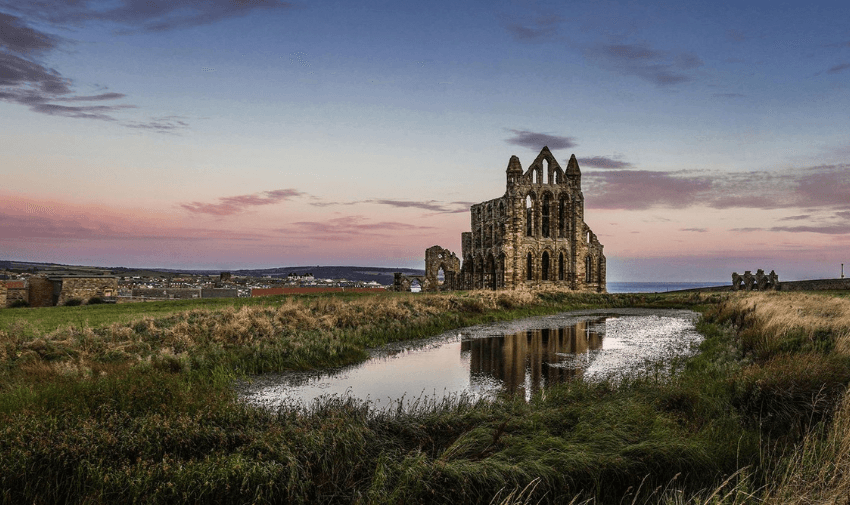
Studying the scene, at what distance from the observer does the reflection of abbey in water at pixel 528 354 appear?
13102 millimetres

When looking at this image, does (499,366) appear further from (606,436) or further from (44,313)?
(44,313)

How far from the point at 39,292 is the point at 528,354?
38.6 meters

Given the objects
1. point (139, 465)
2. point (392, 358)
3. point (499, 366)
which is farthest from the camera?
point (392, 358)

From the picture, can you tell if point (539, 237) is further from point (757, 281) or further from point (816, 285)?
point (816, 285)

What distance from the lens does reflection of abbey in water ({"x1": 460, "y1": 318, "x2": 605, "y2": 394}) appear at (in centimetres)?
1310

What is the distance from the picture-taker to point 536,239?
186ft

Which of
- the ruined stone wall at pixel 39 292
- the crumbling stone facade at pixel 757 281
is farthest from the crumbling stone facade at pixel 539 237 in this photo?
the ruined stone wall at pixel 39 292

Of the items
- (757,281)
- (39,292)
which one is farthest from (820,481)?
(757,281)

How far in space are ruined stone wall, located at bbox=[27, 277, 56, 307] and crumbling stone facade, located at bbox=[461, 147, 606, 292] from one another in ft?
129

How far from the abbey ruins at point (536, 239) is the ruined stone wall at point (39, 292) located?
3176cm

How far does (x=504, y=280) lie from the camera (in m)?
53.7

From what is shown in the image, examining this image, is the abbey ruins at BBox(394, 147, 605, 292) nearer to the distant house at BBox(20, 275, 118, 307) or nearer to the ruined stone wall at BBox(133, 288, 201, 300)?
the ruined stone wall at BBox(133, 288, 201, 300)

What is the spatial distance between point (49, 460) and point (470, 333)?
1842 centimetres

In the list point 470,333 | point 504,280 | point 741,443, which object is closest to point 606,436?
point 741,443
